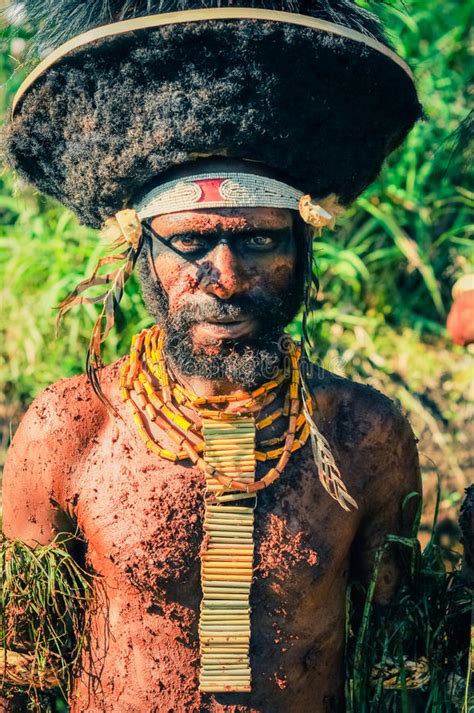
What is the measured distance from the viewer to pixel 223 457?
2973 mm

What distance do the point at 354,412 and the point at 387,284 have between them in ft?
10.2

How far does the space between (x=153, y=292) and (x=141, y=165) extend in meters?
0.36

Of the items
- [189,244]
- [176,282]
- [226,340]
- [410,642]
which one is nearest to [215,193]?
[189,244]

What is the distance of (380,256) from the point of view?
6.08 m

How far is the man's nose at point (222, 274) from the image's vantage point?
285 cm

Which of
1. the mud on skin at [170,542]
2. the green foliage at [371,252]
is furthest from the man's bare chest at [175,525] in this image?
the green foliage at [371,252]

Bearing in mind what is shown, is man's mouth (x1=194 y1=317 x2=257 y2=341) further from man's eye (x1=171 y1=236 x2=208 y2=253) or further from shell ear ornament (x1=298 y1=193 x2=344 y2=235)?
shell ear ornament (x1=298 y1=193 x2=344 y2=235)

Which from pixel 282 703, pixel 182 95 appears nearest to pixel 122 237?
pixel 182 95

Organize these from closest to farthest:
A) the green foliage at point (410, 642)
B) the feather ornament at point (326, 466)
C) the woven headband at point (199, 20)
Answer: the woven headband at point (199, 20) < the feather ornament at point (326, 466) < the green foliage at point (410, 642)

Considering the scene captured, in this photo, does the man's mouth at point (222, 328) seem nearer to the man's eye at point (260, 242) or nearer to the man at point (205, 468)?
the man at point (205, 468)

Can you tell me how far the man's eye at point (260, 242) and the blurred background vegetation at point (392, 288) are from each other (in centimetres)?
247

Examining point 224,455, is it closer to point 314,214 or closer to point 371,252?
point 314,214

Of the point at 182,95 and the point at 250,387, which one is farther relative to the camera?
the point at 250,387

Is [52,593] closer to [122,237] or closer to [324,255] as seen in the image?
[122,237]
